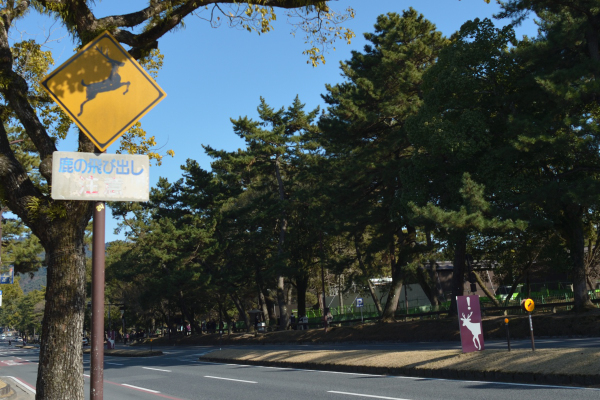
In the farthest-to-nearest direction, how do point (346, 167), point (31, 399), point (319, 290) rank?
1. point (319, 290)
2. point (346, 167)
3. point (31, 399)

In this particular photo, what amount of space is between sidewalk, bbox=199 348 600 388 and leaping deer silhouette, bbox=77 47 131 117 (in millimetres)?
9917

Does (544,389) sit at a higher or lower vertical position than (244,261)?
lower

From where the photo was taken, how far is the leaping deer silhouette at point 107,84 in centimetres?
454

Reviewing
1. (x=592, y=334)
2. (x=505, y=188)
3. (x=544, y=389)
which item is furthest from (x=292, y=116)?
(x=544, y=389)

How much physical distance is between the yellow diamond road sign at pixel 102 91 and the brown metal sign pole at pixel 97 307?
26.2 inches

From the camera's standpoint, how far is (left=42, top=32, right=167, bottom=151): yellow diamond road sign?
4.45 metres

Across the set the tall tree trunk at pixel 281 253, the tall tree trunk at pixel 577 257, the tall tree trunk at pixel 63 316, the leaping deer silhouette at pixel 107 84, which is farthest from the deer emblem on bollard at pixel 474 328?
the tall tree trunk at pixel 281 253

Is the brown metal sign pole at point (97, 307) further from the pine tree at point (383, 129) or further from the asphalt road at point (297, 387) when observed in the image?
the pine tree at point (383, 129)

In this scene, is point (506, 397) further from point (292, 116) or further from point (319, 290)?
point (319, 290)

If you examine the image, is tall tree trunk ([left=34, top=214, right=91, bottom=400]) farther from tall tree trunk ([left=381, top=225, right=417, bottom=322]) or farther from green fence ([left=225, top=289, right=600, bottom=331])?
green fence ([left=225, top=289, right=600, bottom=331])

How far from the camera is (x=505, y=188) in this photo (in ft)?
69.9

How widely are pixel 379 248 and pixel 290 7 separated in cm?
2301

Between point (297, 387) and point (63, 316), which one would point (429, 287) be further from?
point (63, 316)

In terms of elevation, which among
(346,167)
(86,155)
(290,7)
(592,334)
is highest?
(346,167)
